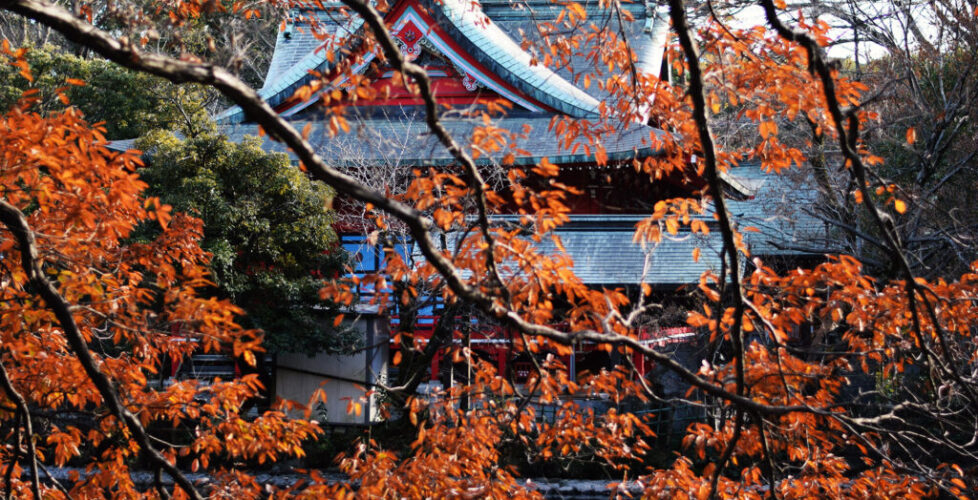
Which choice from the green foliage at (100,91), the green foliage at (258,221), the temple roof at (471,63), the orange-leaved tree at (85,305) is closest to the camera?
the orange-leaved tree at (85,305)

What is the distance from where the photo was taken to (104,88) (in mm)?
15406

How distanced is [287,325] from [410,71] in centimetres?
822

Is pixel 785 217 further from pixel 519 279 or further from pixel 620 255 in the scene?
pixel 519 279

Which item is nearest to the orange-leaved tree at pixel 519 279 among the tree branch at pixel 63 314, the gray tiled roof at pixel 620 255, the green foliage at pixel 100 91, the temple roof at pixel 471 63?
the tree branch at pixel 63 314

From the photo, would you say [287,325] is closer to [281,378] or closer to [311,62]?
[281,378]

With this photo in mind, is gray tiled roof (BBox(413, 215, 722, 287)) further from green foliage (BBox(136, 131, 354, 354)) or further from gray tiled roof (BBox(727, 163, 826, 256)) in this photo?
green foliage (BBox(136, 131, 354, 354))

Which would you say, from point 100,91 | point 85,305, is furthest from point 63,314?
point 100,91

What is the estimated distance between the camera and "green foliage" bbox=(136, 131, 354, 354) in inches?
372

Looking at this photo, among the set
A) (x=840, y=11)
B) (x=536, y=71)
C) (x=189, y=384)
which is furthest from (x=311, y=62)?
(x=189, y=384)

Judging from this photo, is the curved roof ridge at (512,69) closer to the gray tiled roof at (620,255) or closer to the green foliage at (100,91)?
the gray tiled roof at (620,255)

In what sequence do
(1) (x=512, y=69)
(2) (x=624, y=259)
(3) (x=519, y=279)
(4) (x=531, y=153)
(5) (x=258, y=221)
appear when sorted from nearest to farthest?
(3) (x=519, y=279) < (5) (x=258, y=221) < (4) (x=531, y=153) < (2) (x=624, y=259) < (1) (x=512, y=69)

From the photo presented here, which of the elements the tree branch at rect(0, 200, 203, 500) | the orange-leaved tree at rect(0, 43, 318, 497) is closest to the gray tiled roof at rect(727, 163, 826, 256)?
the orange-leaved tree at rect(0, 43, 318, 497)

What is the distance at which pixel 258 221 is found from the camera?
9648 mm

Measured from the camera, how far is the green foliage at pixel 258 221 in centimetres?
944
